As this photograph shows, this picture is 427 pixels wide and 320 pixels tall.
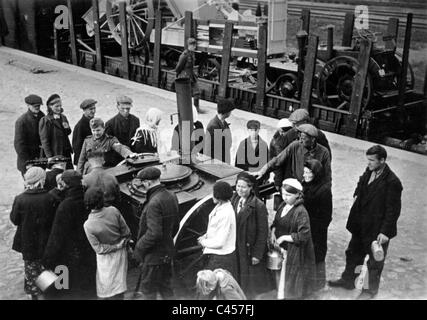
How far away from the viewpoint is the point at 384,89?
35.7ft

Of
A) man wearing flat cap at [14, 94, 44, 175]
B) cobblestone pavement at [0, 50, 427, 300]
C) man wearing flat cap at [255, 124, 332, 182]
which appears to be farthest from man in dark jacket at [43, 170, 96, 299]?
man wearing flat cap at [14, 94, 44, 175]

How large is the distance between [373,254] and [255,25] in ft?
30.2

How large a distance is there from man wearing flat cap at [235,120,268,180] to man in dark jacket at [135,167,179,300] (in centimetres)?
184

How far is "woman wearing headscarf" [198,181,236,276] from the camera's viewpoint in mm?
4109

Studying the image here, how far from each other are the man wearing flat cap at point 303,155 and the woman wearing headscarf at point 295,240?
0.73 meters

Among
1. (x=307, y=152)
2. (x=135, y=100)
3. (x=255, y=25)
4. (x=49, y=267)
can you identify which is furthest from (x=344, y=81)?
(x=49, y=267)

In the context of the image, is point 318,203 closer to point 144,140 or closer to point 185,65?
point 144,140

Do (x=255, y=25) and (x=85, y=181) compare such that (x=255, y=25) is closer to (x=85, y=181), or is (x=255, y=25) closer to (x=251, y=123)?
(x=251, y=123)

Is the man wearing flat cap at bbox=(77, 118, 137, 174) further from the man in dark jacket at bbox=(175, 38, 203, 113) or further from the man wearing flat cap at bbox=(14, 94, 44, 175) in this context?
the man in dark jacket at bbox=(175, 38, 203, 113)

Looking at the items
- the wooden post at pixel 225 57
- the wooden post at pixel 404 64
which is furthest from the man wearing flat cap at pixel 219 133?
the wooden post at pixel 225 57

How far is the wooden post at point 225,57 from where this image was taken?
11.7 m

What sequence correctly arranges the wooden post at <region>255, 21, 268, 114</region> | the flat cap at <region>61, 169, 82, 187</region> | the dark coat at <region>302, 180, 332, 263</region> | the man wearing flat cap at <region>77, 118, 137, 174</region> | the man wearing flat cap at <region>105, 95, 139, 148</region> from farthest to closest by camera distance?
the wooden post at <region>255, 21, 268, 114</region> → the man wearing flat cap at <region>105, 95, 139, 148</region> → the man wearing flat cap at <region>77, 118, 137, 174</region> → the dark coat at <region>302, 180, 332, 263</region> → the flat cap at <region>61, 169, 82, 187</region>

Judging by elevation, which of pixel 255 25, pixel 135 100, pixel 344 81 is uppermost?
pixel 255 25

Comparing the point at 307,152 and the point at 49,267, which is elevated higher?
the point at 307,152
